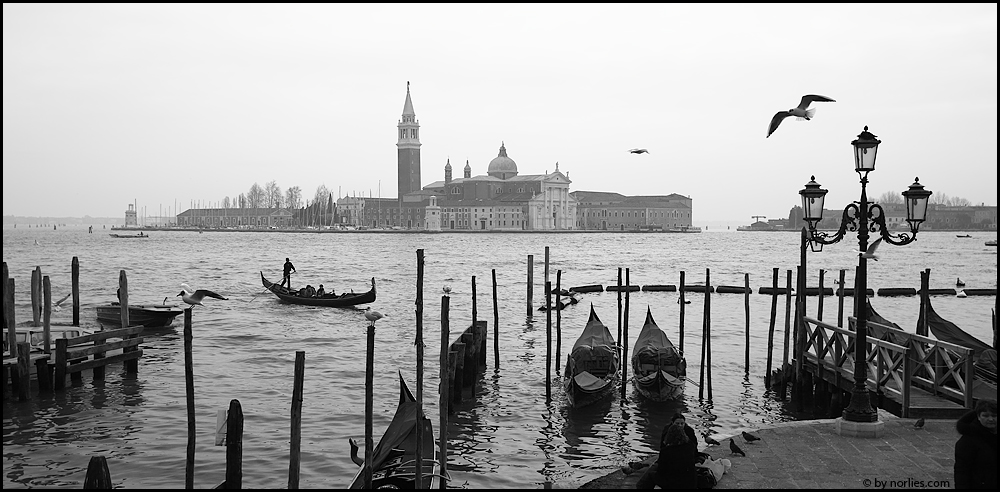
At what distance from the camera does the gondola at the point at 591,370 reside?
831 cm

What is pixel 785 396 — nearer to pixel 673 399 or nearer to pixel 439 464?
pixel 673 399

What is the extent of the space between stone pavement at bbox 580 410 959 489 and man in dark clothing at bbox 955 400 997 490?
76 cm

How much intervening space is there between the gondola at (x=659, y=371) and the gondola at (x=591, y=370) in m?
0.29

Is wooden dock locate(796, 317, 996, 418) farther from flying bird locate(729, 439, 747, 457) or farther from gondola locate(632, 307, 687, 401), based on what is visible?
flying bird locate(729, 439, 747, 457)

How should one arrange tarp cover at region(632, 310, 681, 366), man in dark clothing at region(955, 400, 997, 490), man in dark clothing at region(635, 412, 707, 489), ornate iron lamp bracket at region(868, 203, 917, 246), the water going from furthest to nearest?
tarp cover at region(632, 310, 681, 366) < the water < ornate iron lamp bracket at region(868, 203, 917, 246) < man in dark clothing at region(635, 412, 707, 489) < man in dark clothing at region(955, 400, 997, 490)

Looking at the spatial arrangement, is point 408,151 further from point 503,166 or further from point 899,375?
point 899,375

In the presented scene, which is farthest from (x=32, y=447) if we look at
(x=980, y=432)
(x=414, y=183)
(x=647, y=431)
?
(x=414, y=183)

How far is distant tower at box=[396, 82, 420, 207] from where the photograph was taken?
84188mm

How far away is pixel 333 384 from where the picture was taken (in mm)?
9680

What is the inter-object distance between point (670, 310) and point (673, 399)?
10.4m

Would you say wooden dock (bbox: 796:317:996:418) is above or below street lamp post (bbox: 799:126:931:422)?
below

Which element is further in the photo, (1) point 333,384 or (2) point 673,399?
(1) point 333,384

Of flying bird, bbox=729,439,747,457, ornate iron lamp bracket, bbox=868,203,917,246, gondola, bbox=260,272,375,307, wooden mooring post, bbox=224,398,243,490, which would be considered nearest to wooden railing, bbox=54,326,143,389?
wooden mooring post, bbox=224,398,243,490

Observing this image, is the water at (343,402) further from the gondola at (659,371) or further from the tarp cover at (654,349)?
the tarp cover at (654,349)
